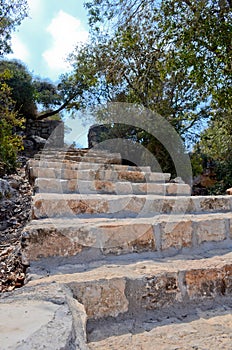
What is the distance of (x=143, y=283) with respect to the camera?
1.02 meters

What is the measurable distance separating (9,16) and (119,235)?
20.6 ft

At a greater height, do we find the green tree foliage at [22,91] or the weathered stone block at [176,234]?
the green tree foliage at [22,91]

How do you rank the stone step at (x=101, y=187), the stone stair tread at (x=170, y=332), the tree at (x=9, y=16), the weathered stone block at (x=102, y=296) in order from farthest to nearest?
the tree at (x=9, y=16) < the stone step at (x=101, y=187) < the weathered stone block at (x=102, y=296) < the stone stair tread at (x=170, y=332)

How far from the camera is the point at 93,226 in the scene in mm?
1252

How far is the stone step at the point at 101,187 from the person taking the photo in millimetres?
1866

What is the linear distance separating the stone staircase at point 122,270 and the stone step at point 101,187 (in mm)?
351

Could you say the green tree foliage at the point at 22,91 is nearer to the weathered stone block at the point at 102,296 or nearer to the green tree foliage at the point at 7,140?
the green tree foliage at the point at 7,140

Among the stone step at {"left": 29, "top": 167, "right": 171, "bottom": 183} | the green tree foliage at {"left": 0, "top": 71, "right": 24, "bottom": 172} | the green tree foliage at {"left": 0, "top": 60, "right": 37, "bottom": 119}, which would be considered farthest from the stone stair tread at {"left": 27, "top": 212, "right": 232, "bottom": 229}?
the green tree foliage at {"left": 0, "top": 60, "right": 37, "bottom": 119}

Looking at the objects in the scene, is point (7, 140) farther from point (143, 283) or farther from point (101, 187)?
point (143, 283)

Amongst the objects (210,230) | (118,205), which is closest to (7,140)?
(118,205)

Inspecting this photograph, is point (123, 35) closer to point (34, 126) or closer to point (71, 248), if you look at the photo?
point (71, 248)

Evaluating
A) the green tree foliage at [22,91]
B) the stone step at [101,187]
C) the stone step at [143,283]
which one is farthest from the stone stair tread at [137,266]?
the green tree foliage at [22,91]

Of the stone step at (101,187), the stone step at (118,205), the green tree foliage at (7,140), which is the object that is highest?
the green tree foliage at (7,140)

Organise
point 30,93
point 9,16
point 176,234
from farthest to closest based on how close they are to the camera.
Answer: point 30,93 < point 9,16 < point 176,234
